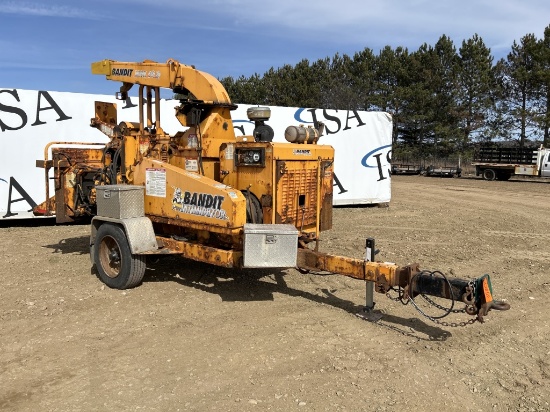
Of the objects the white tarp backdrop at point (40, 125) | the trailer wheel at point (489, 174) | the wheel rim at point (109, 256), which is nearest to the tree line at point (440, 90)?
the trailer wheel at point (489, 174)

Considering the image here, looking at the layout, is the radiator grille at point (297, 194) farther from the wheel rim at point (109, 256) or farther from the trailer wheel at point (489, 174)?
the trailer wheel at point (489, 174)

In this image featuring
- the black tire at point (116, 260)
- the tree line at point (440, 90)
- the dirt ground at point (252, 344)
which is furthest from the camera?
the tree line at point (440, 90)

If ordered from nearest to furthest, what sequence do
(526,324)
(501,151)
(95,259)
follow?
(526,324) < (95,259) < (501,151)

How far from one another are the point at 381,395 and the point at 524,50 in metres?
40.2

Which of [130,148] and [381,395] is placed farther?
[130,148]

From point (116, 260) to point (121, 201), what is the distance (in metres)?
0.88

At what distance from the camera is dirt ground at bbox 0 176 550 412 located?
3.77 m

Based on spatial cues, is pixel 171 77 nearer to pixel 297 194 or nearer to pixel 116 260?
pixel 297 194

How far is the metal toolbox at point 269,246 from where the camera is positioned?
5.30m

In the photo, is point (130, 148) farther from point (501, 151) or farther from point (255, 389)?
point (501, 151)

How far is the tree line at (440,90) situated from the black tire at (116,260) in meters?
35.5

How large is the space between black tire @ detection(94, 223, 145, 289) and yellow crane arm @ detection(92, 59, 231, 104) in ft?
6.90

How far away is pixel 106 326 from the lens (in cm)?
518

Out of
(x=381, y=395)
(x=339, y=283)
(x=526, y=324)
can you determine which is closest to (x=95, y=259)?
(x=339, y=283)
